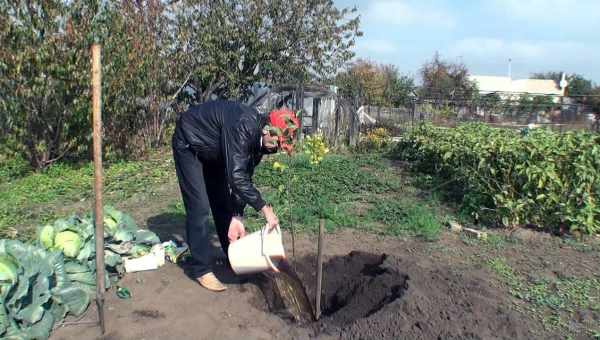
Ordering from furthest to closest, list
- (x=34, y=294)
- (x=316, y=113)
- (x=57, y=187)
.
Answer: (x=316, y=113) < (x=57, y=187) < (x=34, y=294)

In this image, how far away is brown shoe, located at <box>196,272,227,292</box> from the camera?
12.4 feet

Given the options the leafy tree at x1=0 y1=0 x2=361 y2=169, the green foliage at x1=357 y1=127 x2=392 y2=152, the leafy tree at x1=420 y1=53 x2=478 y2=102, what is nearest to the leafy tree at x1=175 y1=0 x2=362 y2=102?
the leafy tree at x1=0 y1=0 x2=361 y2=169

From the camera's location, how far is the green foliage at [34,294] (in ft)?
9.27

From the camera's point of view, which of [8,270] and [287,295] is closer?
[8,270]

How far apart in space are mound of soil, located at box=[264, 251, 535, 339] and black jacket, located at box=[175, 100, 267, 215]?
0.98 meters

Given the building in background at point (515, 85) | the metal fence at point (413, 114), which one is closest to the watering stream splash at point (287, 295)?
the metal fence at point (413, 114)

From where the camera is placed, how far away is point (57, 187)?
24.0 feet

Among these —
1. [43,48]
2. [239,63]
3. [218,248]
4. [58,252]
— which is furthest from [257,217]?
[239,63]

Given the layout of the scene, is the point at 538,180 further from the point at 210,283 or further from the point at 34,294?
the point at 34,294

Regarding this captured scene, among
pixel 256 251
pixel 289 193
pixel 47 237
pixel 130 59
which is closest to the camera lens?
pixel 256 251

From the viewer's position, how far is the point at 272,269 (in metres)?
3.52

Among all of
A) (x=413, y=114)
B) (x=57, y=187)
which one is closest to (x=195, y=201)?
(x=57, y=187)

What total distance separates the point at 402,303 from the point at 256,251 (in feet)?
3.42

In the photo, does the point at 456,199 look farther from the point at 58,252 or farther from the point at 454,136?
the point at 58,252
